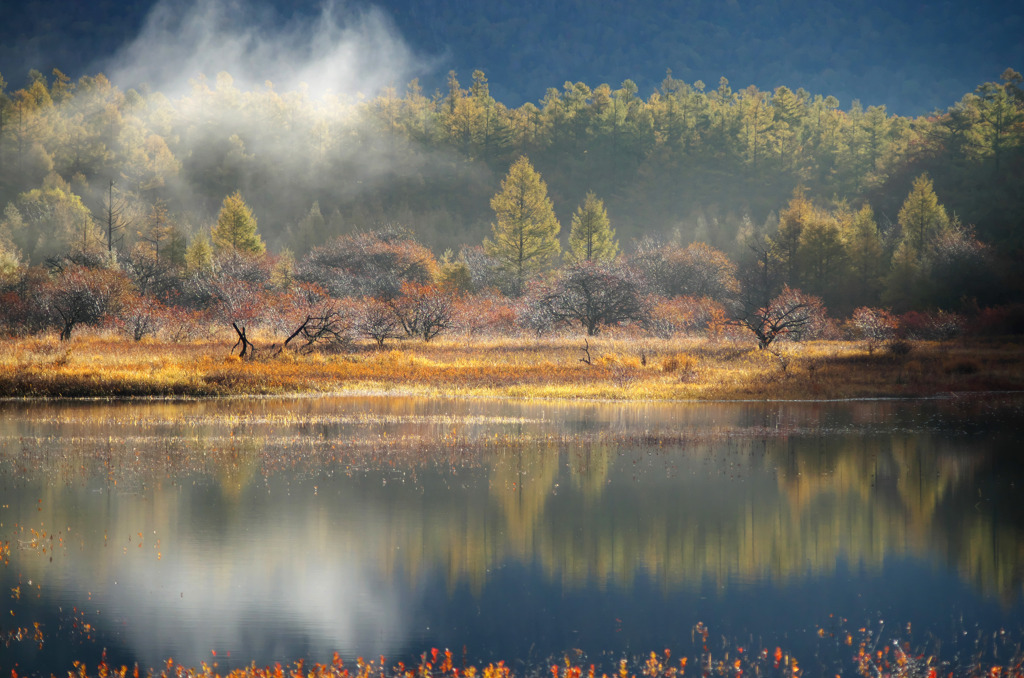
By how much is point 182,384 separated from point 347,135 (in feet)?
320

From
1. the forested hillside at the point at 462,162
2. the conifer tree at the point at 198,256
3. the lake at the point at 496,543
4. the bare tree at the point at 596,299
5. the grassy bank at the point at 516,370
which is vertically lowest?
the lake at the point at 496,543

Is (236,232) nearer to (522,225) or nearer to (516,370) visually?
(522,225)

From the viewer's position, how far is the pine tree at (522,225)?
82250 millimetres

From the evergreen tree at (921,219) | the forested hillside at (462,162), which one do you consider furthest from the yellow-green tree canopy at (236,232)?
the evergreen tree at (921,219)

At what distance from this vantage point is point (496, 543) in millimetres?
14156

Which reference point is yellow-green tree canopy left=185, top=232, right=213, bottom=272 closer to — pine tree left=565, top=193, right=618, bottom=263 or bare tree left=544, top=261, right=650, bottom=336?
pine tree left=565, top=193, right=618, bottom=263

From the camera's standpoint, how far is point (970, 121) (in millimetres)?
91688

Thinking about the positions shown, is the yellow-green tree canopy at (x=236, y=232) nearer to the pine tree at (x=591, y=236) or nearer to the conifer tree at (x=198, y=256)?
the conifer tree at (x=198, y=256)

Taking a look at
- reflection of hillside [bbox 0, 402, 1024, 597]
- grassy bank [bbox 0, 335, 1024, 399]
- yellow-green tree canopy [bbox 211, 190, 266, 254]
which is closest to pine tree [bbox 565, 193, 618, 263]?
yellow-green tree canopy [bbox 211, 190, 266, 254]

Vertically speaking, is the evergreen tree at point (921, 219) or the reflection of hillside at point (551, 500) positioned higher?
the evergreen tree at point (921, 219)

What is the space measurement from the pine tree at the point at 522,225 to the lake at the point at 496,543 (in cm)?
5708

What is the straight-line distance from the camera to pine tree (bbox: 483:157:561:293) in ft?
270

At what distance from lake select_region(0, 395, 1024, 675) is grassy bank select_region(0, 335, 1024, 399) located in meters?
8.94

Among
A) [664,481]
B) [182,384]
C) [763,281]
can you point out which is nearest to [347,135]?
[763,281]
